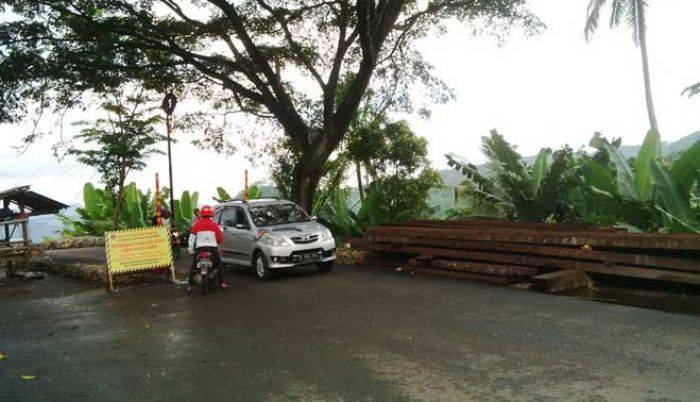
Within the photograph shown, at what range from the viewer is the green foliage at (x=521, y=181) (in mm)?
14653

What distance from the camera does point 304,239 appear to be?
12.1 meters

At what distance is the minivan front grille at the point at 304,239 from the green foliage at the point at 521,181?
5463 millimetres

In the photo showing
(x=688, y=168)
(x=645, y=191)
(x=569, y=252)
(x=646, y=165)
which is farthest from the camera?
(x=645, y=191)

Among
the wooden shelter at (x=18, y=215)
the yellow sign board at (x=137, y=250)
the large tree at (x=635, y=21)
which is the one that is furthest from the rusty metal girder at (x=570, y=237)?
the large tree at (x=635, y=21)

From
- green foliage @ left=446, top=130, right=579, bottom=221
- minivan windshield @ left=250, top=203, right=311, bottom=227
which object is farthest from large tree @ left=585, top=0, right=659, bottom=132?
minivan windshield @ left=250, top=203, right=311, bottom=227

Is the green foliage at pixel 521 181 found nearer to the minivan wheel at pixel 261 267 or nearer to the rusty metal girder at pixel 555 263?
the rusty metal girder at pixel 555 263

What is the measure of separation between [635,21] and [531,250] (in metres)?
26.0

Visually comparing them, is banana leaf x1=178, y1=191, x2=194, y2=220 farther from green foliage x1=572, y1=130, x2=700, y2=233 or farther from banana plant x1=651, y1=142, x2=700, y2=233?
banana plant x1=651, y1=142, x2=700, y2=233

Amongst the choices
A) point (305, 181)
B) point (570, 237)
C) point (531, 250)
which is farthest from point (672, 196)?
point (305, 181)

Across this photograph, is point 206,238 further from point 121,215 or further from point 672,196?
point 121,215

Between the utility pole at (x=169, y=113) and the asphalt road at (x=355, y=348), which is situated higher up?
the utility pole at (x=169, y=113)

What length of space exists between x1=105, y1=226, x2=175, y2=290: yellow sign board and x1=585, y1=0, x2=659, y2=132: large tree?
26074 mm

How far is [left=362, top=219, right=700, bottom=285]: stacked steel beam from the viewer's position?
899cm

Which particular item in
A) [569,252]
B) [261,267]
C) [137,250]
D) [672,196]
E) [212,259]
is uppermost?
[672,196]
